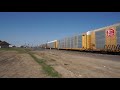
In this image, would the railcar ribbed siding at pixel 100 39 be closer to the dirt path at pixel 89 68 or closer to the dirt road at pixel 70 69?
the dirt road at pixel 70 69

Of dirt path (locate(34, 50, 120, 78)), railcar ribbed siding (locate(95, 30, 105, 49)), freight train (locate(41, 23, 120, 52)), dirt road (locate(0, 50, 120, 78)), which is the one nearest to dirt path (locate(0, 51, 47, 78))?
dirt road (locate(0, 50, 120, 78))

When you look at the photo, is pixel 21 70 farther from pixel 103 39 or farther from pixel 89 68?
Answer: pixel 103 39

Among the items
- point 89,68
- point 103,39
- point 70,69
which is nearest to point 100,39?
point 103,39

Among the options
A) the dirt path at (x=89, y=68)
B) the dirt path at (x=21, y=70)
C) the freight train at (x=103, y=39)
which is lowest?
the dirt path at (x=21, y=70)

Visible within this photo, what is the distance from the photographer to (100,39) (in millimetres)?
33625

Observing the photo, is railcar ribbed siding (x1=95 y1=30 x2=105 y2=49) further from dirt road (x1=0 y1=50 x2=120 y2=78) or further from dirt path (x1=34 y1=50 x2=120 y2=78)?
dirt path (x1=34 y1=50 x2=120 y2=78)

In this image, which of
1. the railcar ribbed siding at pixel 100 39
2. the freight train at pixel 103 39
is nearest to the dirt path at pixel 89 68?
the freight train at pixel 103 39

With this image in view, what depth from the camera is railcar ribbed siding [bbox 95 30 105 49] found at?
32428 mm

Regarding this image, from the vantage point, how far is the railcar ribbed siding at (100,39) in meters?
32.4
